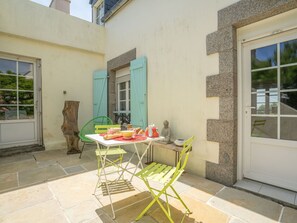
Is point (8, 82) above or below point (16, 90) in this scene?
above

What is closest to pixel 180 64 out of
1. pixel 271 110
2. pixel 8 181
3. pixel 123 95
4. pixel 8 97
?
pixel 271 110

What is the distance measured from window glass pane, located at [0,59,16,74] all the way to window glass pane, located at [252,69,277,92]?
512cm

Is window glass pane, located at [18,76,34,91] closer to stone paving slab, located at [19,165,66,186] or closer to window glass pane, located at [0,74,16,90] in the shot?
window glass pane, located at [0,74,16,90]

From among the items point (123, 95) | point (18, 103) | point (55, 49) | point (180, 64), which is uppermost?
point (55, 49)

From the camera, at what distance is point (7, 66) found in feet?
13.7

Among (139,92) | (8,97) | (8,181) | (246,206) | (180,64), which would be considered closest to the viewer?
(246,206)

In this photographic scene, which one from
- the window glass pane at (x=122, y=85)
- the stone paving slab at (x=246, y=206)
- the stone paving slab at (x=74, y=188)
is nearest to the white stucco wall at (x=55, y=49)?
the window glass pane at (x=122, y=85)

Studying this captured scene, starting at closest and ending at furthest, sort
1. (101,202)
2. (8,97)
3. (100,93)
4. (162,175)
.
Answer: (162,175)
(101,202)
(8,97)
(100,93)

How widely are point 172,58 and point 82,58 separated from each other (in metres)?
3.11

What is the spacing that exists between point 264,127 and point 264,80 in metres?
0.65

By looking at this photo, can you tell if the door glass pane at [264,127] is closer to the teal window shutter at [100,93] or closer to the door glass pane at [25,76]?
the teal window shutter at [100,93]

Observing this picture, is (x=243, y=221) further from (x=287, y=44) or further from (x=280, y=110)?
(x=287, y=44)

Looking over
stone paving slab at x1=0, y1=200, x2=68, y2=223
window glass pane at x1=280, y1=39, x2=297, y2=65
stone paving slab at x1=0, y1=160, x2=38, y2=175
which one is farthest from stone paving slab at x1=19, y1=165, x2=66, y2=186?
window glass pane at x1=280, y1=39, x2=297, y2=65

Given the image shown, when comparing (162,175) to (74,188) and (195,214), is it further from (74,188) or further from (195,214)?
(74,188)
